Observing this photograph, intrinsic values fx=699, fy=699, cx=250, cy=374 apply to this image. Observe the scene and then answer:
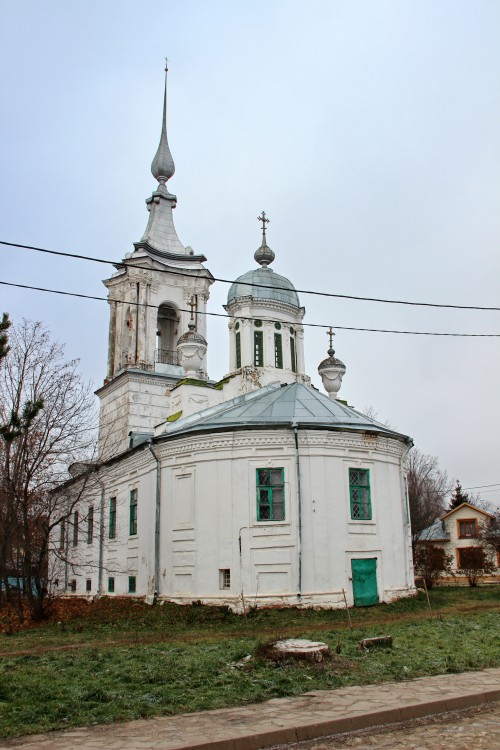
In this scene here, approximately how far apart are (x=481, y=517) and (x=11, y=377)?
3477 centimetres

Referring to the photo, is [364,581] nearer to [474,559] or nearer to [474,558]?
[474,559]

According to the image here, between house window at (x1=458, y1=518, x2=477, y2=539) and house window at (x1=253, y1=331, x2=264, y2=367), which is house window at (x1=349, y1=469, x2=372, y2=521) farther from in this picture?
house window at (x1=458, y1=518, x2=477, y2=539)

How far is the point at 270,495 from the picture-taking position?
2167cm

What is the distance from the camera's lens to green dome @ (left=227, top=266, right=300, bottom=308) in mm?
31125

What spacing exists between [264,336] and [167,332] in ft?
31.4

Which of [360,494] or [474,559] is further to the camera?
[474,559]

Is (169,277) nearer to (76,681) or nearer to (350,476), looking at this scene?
(350,476)

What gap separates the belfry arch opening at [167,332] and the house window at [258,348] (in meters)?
7.51

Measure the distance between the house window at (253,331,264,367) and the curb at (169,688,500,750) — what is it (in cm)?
2244

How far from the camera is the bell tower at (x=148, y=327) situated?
34625mm

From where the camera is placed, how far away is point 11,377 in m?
24.0

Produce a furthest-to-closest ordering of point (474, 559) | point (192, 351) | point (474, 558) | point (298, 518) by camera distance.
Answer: point (474, 558), point (474, 559), point (192, 351), point (298, 518)

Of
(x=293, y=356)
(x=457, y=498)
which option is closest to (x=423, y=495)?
(x=457, y=498)

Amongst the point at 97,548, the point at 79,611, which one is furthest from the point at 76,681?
the point at 97,548
